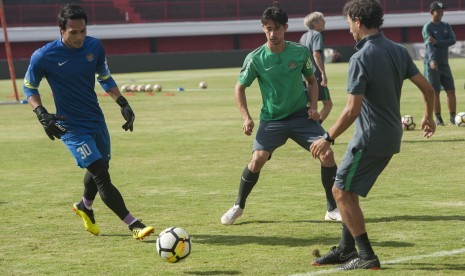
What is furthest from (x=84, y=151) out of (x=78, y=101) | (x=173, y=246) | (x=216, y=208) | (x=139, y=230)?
(x=216, y=208)

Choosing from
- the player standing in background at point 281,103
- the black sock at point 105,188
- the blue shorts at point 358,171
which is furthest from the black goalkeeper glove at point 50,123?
the blue shorts at point 358,171

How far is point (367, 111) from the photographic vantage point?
738 cm

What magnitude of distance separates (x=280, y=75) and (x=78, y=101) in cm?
204

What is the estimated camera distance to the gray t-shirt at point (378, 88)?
7180mm

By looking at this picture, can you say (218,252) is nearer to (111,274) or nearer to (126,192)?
(111,274)

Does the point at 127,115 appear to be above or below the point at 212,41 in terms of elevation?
above

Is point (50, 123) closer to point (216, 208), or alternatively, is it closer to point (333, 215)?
point (216, 208)

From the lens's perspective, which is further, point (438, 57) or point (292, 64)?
point (438, 57)

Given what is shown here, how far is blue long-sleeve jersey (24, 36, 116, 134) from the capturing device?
925cm

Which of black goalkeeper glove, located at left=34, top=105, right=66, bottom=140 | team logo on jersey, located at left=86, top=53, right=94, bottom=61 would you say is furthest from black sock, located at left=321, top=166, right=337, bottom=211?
black goalkeeper glove, located at left=34, top=105, right=66, bottom=140

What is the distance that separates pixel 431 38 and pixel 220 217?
393 inches

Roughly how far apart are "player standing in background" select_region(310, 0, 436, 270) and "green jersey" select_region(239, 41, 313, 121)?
2.30 meters

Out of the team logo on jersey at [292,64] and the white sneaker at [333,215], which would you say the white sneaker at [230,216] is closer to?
the white sneaker at [333,215]

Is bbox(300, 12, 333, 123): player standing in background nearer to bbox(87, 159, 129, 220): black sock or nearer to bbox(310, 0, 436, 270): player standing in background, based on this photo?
bbox(87, 159, 129, 220): black sock
